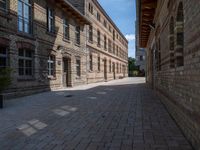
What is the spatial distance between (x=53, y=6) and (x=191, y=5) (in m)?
15.2

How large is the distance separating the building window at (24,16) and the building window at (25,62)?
116cm

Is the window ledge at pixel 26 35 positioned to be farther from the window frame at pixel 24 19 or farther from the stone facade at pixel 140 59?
the stone facade at pixel 140 59

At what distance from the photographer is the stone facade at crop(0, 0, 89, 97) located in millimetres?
13188

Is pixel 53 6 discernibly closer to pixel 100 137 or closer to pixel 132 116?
pixel 132 116

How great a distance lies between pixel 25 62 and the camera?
1478 centimetres

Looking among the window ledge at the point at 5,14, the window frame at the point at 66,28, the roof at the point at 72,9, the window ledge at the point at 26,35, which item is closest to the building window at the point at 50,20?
the roof at the point at 72,9

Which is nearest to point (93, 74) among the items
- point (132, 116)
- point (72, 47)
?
point (72, 47)

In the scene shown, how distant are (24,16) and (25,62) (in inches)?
96.7

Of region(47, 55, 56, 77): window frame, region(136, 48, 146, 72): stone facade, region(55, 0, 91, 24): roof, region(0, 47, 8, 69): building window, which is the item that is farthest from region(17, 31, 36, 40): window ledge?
region(136, 48, 146, 72): stone facade

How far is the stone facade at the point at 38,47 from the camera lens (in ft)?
43.3

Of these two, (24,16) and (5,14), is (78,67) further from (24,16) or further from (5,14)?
(5,14)

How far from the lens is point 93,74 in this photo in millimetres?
30562

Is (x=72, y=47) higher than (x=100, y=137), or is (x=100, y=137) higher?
(x=72, y=47)

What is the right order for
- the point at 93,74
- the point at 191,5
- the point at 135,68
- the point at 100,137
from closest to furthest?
the point at 191,5 < the point at 100,137 < the point at 93,74 < the point at 135,68
